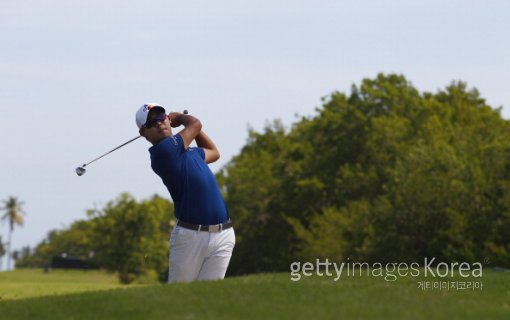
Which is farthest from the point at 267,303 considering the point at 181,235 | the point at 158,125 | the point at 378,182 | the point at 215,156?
the point at 378,182

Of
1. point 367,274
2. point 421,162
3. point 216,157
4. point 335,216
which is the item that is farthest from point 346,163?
point 216,157

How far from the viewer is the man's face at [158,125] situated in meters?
13.2

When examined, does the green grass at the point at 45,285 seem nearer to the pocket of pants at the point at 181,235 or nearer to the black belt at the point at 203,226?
the pocket of pants at the point at 181,235

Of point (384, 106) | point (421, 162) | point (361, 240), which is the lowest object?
point (361, 240)

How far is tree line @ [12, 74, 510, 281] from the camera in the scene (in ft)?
182

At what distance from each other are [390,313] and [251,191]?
66.1 m

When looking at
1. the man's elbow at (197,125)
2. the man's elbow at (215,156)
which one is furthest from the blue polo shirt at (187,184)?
the man's elbow at (215,156)

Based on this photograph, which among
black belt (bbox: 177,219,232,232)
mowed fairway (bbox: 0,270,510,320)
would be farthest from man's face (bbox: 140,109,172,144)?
mowed fairway (bbox: 0,270,510,320)

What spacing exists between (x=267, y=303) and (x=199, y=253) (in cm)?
109

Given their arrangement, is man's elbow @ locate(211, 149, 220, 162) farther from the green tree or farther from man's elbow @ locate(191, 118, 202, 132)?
the green tree

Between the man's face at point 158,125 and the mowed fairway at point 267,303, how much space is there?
1822 mm

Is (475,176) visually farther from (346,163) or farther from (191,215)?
(191,215)

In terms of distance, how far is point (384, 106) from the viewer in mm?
71438

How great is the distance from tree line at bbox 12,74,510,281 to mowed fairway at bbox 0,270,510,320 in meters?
36.0
